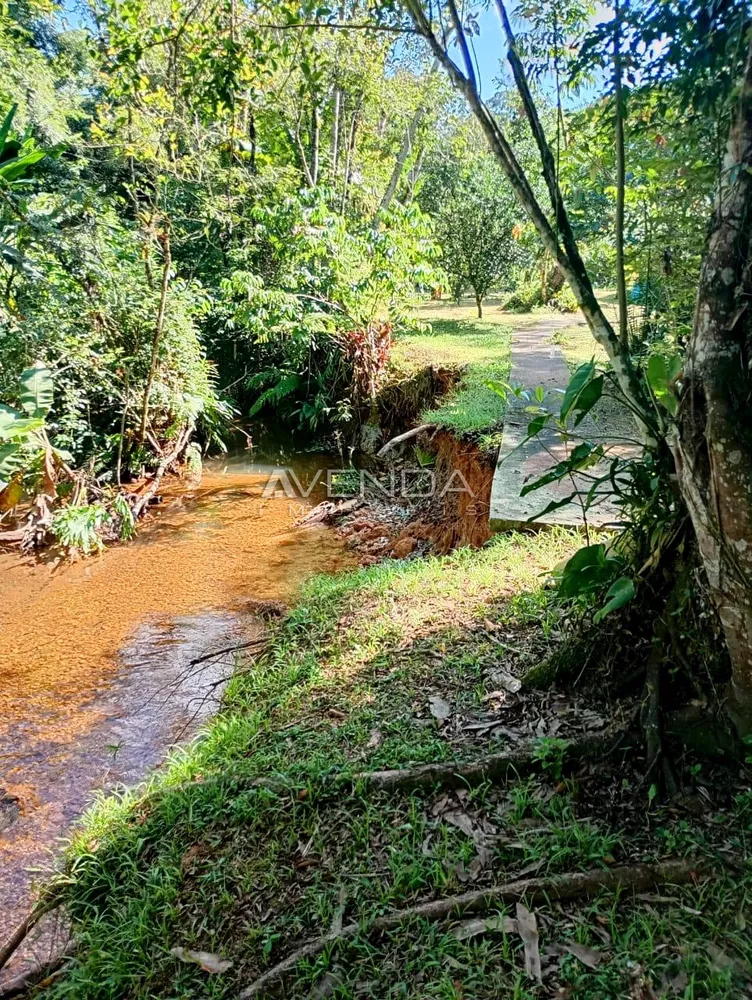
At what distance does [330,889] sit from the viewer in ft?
5.71

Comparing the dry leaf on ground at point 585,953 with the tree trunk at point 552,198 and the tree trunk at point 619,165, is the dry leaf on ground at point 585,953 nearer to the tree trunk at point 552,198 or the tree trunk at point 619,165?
the tree trunk at point 552,198

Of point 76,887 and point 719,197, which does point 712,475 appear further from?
point 76,887

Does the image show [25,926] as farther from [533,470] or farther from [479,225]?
[479,225]

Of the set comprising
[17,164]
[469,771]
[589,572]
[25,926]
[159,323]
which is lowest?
[25,926]

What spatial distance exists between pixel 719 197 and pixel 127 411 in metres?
6.45

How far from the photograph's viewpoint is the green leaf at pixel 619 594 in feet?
5.58

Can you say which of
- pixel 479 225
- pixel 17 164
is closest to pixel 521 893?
pixel 17 164

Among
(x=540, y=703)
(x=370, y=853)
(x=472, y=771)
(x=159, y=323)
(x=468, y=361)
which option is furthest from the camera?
(x=468, y=361)

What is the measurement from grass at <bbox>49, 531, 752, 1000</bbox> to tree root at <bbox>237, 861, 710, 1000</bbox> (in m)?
0.03

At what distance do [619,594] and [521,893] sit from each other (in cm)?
89

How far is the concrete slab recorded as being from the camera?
3770 mm

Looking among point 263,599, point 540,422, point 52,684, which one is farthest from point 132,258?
point 540,422

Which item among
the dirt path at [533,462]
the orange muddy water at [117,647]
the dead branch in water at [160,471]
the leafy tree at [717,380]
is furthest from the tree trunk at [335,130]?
the leafy tree at [717,380]

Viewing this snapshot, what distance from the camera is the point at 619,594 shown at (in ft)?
5.66
